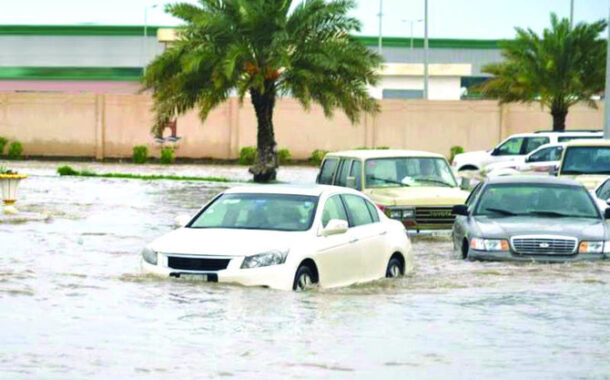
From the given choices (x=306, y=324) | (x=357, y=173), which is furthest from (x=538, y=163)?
(x=306, y=324)

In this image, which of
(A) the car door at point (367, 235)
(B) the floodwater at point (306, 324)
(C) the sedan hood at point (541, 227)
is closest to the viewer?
(B) the floodwater at point (306, 324)

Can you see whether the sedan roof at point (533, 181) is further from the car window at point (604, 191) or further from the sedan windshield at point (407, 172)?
the sedan windshield at point (407, 172)

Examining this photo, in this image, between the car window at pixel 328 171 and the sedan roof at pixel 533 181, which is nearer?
the sedan roof at pixel 533 181

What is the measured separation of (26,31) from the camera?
318ft

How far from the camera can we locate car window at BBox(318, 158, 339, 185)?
2838cm

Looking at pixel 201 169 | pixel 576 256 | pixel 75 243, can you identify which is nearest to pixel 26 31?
pixel 201 169

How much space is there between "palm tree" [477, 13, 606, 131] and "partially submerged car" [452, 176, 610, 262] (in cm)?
3718

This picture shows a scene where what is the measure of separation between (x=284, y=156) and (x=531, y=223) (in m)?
40.9

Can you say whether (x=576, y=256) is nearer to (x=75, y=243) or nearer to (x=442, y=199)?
(x=442, y=199)

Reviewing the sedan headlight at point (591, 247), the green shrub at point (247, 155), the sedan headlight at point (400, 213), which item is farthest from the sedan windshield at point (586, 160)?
the green shrub at point (247, 155)

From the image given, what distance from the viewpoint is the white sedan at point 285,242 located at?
55.1 ft

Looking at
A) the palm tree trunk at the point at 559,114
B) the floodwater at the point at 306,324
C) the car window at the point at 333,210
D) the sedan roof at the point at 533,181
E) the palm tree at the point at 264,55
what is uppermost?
the palm tree at the point at 264,55

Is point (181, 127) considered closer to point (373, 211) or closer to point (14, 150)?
point (14, 150)

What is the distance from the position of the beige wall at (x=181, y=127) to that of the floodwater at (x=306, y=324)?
38.5 metres
